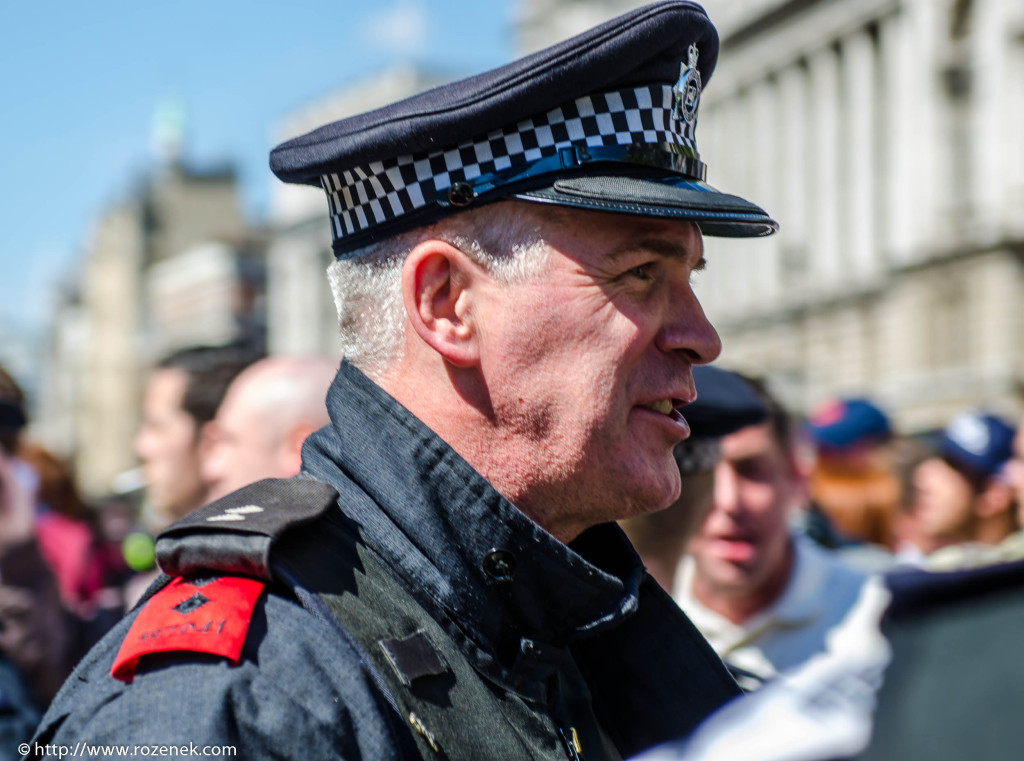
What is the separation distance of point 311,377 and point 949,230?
29.0 metres

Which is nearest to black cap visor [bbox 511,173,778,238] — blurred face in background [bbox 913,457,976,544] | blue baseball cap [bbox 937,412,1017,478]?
blue baseball cap [bbox 937,412,1017,478]

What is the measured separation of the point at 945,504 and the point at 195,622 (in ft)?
17.4

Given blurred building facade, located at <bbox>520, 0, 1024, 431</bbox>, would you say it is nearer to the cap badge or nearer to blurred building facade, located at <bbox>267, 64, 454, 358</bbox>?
blurred building facade, located at <bbox>267, 64, 454, 358</bbox>

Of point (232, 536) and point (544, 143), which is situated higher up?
point (544, 143)

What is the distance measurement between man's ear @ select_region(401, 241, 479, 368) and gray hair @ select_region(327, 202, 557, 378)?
3 centimetres

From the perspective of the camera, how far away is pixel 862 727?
39.3 inches

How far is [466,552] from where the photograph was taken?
1874 millimetres

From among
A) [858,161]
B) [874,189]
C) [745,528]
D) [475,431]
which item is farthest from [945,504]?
[858,161]

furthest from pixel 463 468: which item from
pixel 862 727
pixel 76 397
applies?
pixel 76 397

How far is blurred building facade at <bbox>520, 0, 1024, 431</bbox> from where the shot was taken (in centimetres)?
2881

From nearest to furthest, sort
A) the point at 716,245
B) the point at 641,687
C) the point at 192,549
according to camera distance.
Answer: the point at 192,549, the point at 641,687, the point at 716,245

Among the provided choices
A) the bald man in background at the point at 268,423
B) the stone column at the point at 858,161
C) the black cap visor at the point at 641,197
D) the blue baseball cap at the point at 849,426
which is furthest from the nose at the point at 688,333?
the stone column at the point at 858,161

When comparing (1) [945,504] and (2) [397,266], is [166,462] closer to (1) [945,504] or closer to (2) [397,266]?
(2) [397,266]

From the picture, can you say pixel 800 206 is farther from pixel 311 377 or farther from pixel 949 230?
pixel 311 377
